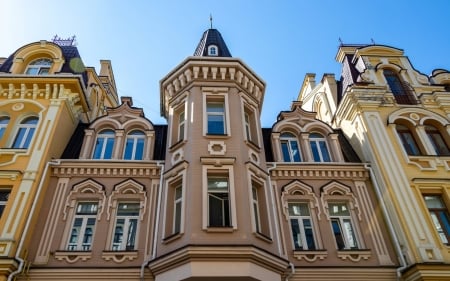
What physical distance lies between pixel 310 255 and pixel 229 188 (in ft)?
11.2

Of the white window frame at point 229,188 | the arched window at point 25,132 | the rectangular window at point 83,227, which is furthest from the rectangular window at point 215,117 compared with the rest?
the arched window at point 25,132

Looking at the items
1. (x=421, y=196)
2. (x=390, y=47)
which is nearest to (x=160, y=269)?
(x=421, y=196)

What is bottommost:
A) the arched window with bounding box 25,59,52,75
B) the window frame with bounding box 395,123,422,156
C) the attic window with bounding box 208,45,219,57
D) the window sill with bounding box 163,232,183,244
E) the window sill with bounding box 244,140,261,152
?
the window sill with bounding box 163,232,183,244

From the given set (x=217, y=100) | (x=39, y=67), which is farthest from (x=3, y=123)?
(x=217, y=100)

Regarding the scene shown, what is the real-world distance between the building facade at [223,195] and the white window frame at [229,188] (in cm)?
4

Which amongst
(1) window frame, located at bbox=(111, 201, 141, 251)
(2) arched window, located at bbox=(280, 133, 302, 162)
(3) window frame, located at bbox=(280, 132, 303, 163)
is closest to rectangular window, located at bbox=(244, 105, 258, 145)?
(3) window frame, located at bbox=(280, 132, 303, 163)

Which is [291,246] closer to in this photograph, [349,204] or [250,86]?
[349,204]

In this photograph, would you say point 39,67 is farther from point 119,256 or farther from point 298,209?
point 298,209

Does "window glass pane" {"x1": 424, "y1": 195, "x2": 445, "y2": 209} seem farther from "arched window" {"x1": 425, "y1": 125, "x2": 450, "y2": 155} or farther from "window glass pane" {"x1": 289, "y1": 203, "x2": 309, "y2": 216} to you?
"window glass pane" {"x1": 289, "y1": 203, "x2": 309, "y2": 216}

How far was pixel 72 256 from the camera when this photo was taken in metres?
10.9

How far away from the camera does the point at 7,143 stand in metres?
13.2

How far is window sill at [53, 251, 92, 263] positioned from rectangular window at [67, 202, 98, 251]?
286mm

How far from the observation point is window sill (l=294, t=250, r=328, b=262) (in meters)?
11.3

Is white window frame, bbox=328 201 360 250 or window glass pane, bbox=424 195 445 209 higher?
window glass pane, bbox=424 195 445 209
